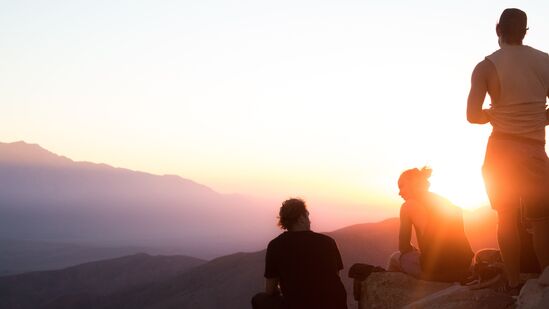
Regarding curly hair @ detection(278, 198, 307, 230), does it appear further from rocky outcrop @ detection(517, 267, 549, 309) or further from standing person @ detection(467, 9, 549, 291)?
rocky outcrop @ detection(517, 267, 549, 309)

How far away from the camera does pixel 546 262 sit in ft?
17.1

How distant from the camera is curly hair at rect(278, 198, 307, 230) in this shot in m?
5.88

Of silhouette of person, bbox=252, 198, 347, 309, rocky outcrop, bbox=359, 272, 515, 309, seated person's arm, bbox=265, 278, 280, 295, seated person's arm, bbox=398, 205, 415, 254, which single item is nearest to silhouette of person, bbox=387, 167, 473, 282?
seated person's arm, bbox=398, 205, 415, 254

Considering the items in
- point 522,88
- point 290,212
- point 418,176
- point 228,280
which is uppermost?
point 522,88

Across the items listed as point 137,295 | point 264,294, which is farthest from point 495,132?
point 137,295

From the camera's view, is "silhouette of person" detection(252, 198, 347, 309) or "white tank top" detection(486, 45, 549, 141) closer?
"white tank top" detection(486, 45, 549, 141)

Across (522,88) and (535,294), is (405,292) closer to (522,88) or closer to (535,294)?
(535,294)

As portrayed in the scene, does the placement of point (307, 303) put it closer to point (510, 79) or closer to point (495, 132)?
point (495, 132)

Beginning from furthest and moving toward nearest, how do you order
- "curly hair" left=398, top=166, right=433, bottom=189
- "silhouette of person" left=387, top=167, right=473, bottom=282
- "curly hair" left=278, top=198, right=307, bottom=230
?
"curly hair" left=398, top=166, right=433, bottom=189 → "silhouette of person" left=387, top=167, right=473, bottom=282 → "curly hair" left=278, top=198, right=307, bottom=230

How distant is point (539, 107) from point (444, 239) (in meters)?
2.48

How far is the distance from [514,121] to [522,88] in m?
0.28

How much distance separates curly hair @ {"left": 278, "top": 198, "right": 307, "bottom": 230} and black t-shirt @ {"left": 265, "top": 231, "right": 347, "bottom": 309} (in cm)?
17

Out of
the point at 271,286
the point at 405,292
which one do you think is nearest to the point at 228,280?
the point at 405,292

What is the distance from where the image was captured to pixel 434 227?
703 cm
